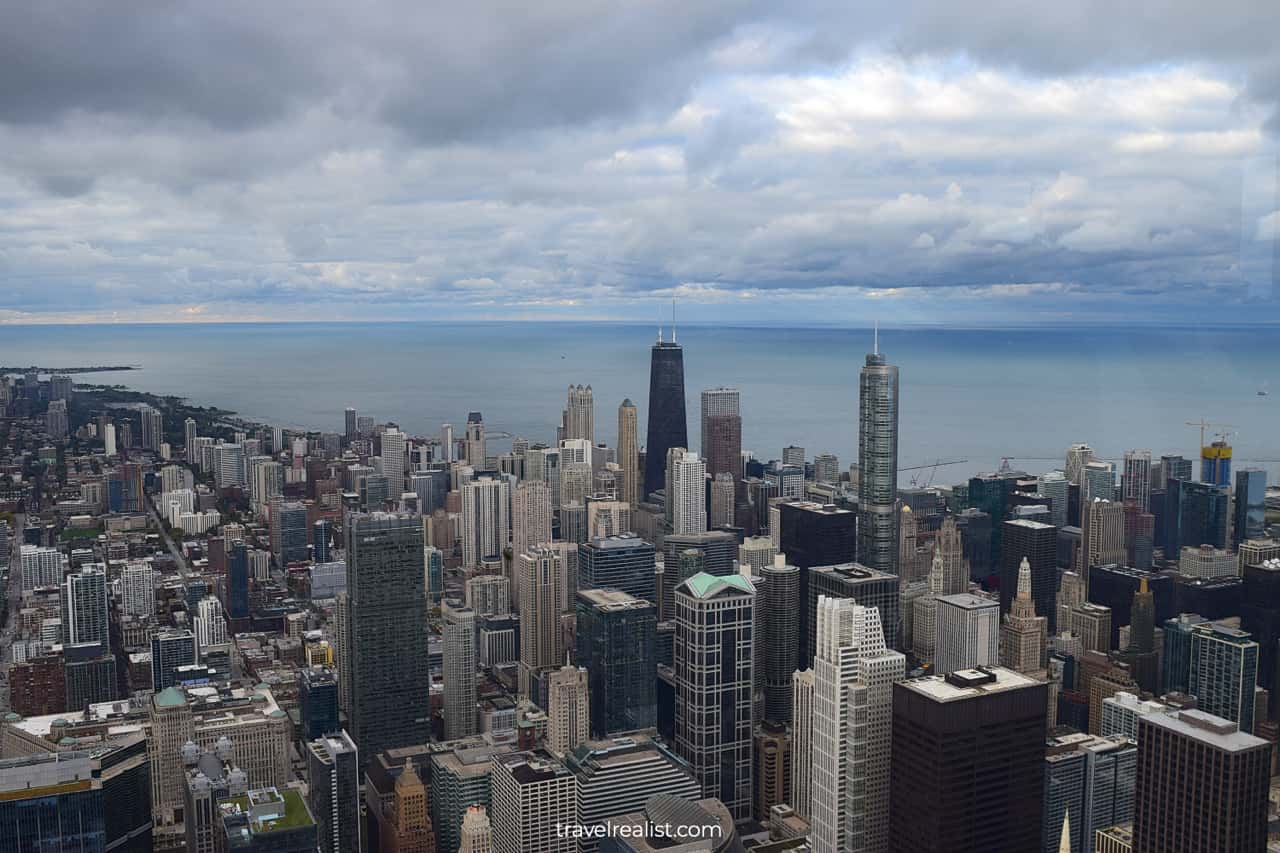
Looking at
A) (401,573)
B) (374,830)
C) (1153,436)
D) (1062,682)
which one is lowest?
(374,830)

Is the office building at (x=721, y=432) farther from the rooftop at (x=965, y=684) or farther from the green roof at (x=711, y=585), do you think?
the rooftop at (x=965, y=684)

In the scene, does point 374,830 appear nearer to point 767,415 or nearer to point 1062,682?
point 1062,682

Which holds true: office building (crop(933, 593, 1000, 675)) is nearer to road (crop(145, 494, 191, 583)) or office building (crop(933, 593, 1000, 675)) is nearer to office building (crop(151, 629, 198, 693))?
office building (crop(151, 629, 198, 693))

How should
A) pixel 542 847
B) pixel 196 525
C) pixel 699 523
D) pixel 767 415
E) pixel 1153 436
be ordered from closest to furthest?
pixel 542 847 < pixel 1153 436 < pixel 196 525 < pixel 699 523 < pixel 767 415

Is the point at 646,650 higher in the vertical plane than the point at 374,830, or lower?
higher

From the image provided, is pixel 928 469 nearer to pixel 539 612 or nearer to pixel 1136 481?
pixel 1136 481

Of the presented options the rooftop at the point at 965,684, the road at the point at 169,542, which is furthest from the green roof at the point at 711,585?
the road at the point at 169,542

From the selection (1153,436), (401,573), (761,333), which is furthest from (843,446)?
(401,573)
